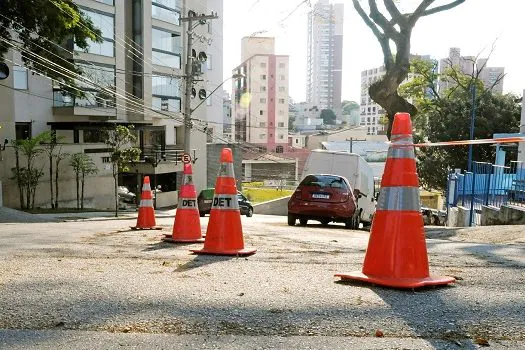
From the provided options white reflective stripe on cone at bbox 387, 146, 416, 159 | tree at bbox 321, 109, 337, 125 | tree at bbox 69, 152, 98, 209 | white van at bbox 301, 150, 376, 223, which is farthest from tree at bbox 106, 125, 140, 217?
tree at bbox 321, 109, 337, 125

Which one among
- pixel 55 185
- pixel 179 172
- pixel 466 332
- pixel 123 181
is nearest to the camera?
pixel 466 332

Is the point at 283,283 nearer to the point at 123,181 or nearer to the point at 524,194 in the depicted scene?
the point at 524,194

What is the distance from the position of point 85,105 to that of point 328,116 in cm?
12426

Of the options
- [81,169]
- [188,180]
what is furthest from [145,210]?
[81,169]

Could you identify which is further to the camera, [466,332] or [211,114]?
[211,114]

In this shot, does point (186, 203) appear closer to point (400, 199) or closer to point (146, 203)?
point (146, 203)

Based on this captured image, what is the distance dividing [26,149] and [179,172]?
20367 millimetres

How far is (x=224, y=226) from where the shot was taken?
562 cm

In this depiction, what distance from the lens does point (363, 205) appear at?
57.6 feet

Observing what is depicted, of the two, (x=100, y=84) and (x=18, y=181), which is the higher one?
(x=100, y=84)

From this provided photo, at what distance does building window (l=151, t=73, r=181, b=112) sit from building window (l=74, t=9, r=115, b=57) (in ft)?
16.8

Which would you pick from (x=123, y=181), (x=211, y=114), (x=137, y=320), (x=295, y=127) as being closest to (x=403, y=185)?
(x=137, y=320)

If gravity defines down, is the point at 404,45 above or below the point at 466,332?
above

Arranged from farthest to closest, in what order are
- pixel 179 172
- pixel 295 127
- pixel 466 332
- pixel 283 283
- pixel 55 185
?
1. pixel 295 127
2. pixel 179 172
3. pixel 55 185
4. pixel 283 283
5. pixel 466 332
